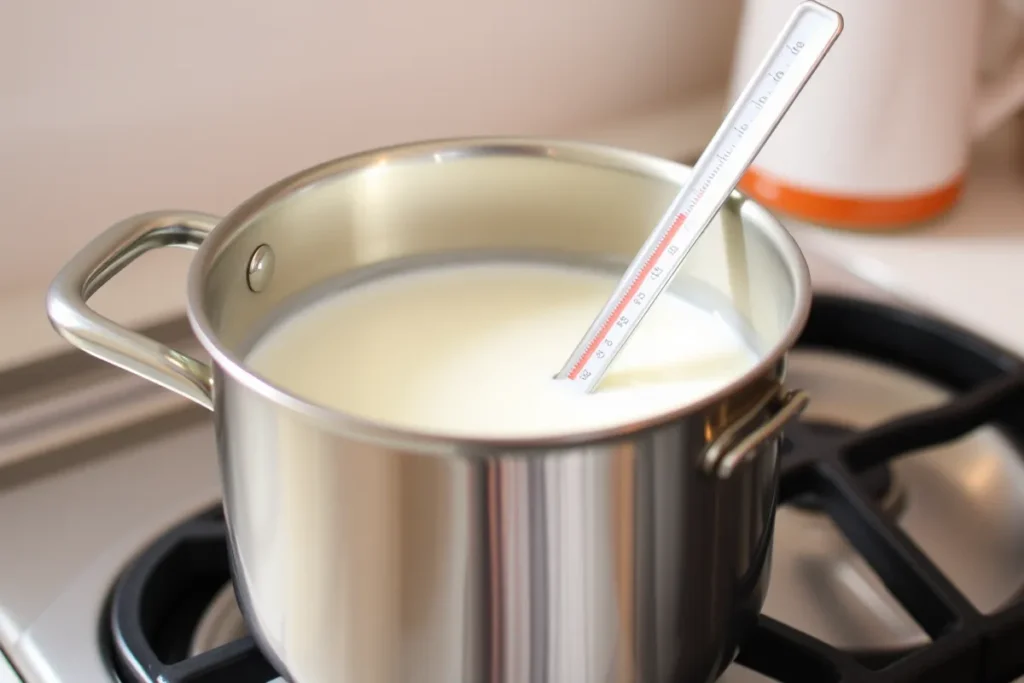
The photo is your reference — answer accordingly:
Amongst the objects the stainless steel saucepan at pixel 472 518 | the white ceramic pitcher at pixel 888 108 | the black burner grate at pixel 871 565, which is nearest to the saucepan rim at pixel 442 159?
the stainless steel saucepan at pixel 472 518

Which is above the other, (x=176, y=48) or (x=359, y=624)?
(x=176, y=48)

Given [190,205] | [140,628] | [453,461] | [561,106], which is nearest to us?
[453,461]

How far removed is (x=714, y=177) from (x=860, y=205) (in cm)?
32

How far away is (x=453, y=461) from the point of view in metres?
0.31

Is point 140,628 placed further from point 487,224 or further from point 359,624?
point 487,224

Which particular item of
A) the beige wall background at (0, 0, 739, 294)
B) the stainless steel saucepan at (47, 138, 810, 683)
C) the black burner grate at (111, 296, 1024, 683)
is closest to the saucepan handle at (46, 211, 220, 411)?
the stainless steel saucepan at (47, 138, 810, 683)

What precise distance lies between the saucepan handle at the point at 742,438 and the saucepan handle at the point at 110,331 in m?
0.17

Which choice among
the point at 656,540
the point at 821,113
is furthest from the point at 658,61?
the point at 656,540

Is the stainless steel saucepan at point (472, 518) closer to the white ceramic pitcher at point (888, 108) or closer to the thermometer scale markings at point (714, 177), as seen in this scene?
the thermometer scale markings at point (714, 177)

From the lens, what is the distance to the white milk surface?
458 mm

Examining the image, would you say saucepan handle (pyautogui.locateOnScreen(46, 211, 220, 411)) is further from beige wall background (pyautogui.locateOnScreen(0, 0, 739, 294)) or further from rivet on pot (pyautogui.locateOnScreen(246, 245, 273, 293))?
beige wall background (pyautogui.locateOnScreen(0, 0, 739, 294))

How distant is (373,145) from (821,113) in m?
0.28

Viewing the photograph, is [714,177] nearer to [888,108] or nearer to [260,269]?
[260,269]

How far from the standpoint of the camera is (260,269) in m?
0.48
